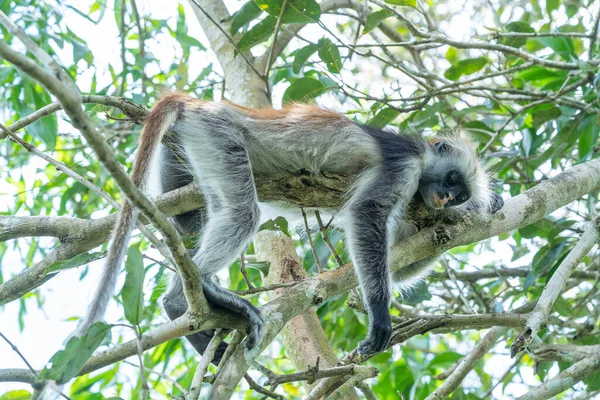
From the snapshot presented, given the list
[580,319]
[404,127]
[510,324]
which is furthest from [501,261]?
[510,324]

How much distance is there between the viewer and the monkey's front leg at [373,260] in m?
4.07

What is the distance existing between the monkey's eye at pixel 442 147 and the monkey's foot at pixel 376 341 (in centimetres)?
176

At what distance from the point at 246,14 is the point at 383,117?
1.45 metres

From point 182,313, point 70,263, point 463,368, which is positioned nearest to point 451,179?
point 463,368

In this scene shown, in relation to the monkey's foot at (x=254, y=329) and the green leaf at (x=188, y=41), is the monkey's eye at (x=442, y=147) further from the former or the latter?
the green leaf at (x=188, y=41)

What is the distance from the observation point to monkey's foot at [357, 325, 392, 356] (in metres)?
3.95

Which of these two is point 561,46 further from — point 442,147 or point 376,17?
point 376,17

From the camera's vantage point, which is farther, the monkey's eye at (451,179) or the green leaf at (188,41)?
the green leaf at (188,41)

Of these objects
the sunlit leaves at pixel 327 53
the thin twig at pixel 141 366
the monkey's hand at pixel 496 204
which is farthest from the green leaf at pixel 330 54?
the thin twig at pixel 141 366

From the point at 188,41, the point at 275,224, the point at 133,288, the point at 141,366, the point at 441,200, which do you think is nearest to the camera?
the point at 141,366

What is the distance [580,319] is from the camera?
677cm

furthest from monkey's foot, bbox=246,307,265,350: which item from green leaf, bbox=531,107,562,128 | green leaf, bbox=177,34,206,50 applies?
green leaf, bbox=177,34,206,50

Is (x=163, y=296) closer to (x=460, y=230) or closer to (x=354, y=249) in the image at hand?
(x=354, y=249)

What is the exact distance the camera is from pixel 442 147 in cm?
531
